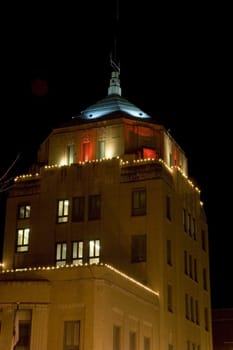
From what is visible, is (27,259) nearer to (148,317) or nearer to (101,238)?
(101,238)

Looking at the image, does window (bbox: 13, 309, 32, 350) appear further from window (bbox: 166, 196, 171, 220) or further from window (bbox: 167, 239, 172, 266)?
window (bbox: 166, 196, 171, 220)

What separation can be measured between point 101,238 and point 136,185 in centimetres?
474

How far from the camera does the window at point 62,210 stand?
50.0 metres

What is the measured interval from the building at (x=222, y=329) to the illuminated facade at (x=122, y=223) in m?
15.6

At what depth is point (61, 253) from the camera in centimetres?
4897

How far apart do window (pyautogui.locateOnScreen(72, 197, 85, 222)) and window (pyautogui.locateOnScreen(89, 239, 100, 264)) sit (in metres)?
2.31

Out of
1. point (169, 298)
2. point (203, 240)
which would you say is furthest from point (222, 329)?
point (169, 298)

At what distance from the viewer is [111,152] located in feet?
167

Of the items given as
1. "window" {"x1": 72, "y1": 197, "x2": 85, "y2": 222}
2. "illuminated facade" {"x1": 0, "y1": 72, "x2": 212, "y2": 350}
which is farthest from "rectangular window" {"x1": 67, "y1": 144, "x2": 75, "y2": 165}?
"window" {"x1": 72, "y1": 197, "x2": 85, "y2": 222}

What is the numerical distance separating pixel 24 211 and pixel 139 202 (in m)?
9.60

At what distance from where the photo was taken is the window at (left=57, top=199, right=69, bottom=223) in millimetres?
50031

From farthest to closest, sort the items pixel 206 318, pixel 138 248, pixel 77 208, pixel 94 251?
pixel 206 318
pixel 77 208
pixel 94 251
pixel 138 248

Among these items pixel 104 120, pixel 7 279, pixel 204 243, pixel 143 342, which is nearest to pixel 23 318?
pixel 7 279

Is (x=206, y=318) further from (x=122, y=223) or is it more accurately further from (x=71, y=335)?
(x=71, y=335)
